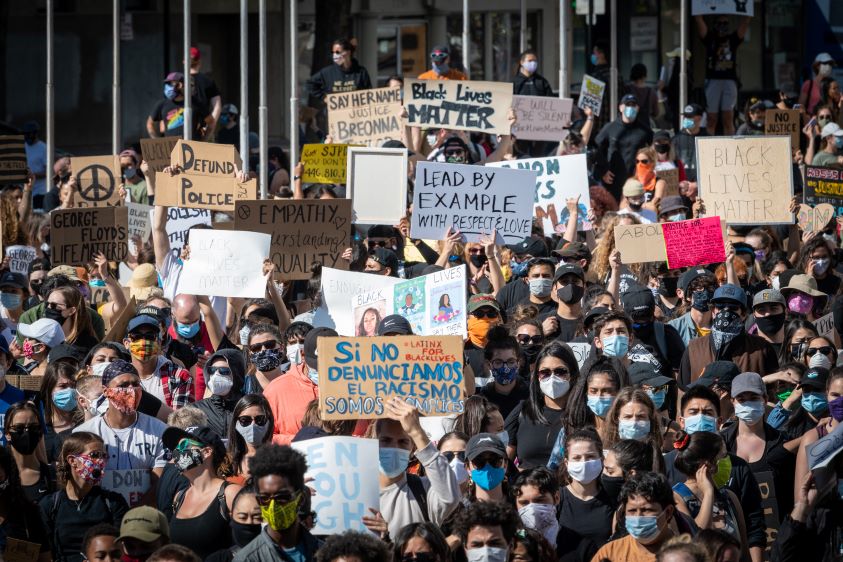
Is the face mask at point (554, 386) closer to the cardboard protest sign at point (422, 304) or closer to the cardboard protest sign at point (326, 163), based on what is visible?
the cardboard protest sign at point (422, 304)

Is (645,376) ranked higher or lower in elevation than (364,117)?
lower

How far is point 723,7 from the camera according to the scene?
21438 mm

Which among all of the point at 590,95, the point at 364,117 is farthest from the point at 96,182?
the point at 590,95

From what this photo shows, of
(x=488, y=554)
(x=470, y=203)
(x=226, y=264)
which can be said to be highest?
(x=470, y=203)

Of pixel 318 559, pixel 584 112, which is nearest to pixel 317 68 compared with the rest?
pixel 584 112

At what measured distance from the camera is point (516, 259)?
41.0 feet

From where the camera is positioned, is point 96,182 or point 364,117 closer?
point 96,182

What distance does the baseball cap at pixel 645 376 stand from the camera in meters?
8.95

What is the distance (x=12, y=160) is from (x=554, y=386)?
794 cm

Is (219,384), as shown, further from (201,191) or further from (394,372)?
(201,191)

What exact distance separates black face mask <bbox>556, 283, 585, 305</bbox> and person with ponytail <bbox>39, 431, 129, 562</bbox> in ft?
12.0

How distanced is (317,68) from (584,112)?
5.09 metres

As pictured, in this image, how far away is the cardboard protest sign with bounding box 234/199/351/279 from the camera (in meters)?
12.0

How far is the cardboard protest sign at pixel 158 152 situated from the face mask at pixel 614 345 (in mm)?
5595
